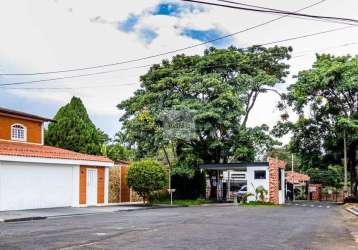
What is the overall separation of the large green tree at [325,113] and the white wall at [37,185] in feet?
60.9

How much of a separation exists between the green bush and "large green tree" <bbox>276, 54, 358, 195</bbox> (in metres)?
12.9

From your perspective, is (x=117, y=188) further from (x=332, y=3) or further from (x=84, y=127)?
(x=332, y=3)

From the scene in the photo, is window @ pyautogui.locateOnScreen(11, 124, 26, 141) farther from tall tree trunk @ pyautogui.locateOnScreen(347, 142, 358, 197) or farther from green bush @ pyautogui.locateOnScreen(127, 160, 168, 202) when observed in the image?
tall tree trunk @ pyautogui.locateOnScreen(347, 142, 358, 197)

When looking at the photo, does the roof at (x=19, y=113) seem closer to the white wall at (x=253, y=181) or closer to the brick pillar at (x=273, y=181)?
the white wall at (x=253, y=181)

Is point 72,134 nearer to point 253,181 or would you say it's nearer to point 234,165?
point 234,165

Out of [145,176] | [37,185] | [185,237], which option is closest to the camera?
[185,237]

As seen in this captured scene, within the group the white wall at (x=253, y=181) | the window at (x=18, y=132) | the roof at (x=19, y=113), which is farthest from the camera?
the white wall at (x=253, y=181)

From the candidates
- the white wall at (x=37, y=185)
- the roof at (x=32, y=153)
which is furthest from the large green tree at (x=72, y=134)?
the white wall at (x=37, y=185)

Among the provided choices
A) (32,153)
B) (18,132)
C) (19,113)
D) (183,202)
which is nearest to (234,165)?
(183,202)

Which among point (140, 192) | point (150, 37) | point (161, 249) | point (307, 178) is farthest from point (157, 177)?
point (307, 178)

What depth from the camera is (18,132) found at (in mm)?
32719

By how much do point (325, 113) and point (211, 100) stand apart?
372 inches

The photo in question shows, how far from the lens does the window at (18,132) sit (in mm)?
32287

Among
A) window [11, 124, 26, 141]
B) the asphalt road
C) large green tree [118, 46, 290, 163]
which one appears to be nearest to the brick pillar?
large green tree [118, 46, 290, 163]
